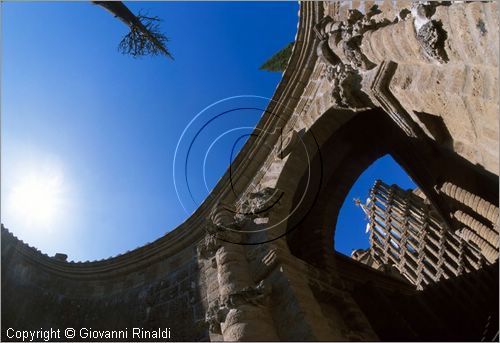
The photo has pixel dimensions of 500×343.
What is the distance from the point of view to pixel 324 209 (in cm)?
697

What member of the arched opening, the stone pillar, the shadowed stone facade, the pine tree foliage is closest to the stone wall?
the shadowed stone facade

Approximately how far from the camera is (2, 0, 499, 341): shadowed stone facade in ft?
10.8

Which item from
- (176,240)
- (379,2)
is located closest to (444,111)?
(379,2)

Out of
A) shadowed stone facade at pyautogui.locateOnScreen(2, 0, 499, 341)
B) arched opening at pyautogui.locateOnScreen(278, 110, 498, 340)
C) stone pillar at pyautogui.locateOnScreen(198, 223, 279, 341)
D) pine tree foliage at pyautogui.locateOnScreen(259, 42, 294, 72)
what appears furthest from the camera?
pine tree foliage at pyautogui.locateOnScreen(259, 42, 294, 72)

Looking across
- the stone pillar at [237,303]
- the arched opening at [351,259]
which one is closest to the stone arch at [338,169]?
the arched opening at [351,259]

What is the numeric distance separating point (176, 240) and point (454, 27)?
5.51 meters

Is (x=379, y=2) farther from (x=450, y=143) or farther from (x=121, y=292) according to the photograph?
(x=121, y=292)

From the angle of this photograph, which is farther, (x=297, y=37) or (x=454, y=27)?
(x=297, y=37)

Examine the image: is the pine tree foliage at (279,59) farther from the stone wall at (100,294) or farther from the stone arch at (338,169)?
the stone wall at (100,294)

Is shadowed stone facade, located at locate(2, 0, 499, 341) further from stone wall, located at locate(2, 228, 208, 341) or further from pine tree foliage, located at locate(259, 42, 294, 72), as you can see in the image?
pine tree foliage, located at locate(259, 42, 294, 72)

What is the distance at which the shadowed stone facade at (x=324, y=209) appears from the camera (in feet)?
10.8

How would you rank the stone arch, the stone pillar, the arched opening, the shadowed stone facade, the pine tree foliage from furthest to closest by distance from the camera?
the pine tree foliage < the stone arch < the arched opening < the stone pillar < the shadowed stone facade

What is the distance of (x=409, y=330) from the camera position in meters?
5.34

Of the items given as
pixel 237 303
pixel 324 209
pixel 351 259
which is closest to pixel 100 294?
pixel 237 303
